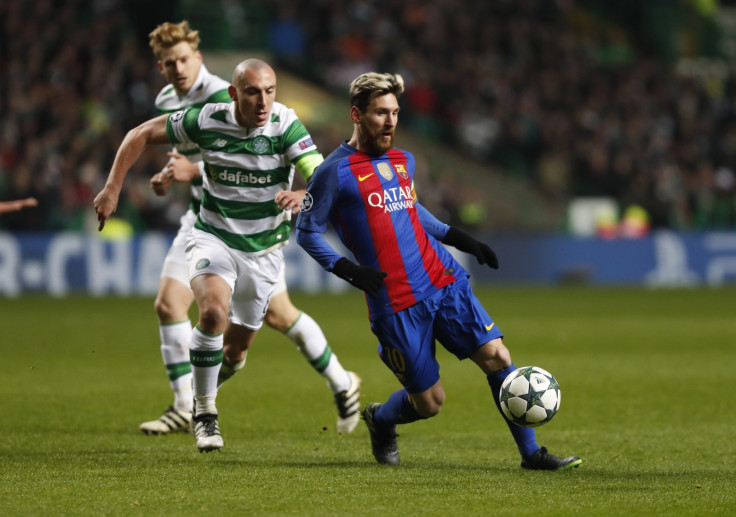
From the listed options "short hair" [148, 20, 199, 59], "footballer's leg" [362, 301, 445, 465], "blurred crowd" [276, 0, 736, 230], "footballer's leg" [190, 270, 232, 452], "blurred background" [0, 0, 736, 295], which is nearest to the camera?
"footballer's leg" [362, 301, 445, 465]

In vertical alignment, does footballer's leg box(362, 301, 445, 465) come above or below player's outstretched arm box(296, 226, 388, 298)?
below

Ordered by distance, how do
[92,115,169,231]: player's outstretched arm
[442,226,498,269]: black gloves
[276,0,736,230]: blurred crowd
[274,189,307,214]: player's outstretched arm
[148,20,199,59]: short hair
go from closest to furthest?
[442,226,498,269]: black gloves
[274,189,307,214]: player's outstretched arm
[92,115,169,231]: player's outstretched arm
[148,20,199,59]: short hair
[276,0,736,230]: blurred crowd

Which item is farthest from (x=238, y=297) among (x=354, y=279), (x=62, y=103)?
(x=62, y=103)

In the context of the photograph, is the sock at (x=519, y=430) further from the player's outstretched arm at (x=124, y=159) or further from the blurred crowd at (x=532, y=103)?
the blurred crowd at (x=532, y=103)

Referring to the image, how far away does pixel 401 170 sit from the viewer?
5949mm

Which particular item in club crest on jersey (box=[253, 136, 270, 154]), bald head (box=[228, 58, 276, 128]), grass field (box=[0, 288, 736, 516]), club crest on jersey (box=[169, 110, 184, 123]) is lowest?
grass field (box=[0, 288, 736, 516])

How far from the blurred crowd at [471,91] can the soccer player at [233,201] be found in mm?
13631

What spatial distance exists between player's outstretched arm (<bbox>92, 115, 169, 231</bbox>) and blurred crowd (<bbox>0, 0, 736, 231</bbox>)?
1362cm

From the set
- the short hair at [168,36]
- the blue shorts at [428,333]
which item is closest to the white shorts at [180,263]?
the short hair at [168,36]

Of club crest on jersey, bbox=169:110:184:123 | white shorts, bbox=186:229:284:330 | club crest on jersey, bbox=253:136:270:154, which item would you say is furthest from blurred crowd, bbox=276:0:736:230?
club crest on jersey, bbox=169:110:184:123

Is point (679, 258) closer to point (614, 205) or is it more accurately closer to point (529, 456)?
point (614, 205)

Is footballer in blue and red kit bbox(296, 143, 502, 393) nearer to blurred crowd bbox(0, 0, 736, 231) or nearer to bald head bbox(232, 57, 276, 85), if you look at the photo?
Answer: bald head bbox(232, 57, 276, 85)

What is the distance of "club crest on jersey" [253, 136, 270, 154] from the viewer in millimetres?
6543

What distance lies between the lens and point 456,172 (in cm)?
2566
